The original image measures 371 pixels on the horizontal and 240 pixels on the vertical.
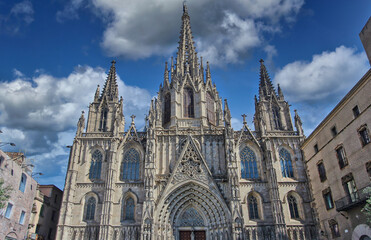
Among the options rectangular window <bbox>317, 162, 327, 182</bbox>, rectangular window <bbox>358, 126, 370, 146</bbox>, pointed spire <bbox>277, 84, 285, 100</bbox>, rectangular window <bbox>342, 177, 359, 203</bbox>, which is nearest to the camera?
rectangular window <bbox>358, 126, 370, 146</bbox>

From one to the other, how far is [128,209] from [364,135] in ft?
77.9

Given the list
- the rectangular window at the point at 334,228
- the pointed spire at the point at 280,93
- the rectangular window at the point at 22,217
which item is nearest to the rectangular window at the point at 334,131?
the rectangular window at the point at 334,228

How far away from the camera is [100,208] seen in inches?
1240

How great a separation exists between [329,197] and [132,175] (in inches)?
813

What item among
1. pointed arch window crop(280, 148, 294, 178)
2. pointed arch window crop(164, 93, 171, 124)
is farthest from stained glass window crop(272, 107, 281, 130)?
pointed arch window crop(164, 93, 171, 124)

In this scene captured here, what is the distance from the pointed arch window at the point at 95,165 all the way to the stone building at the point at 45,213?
5945mm

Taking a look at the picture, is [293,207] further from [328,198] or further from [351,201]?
[351,201]

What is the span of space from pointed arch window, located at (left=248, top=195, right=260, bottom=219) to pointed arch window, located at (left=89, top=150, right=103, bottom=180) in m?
17.3

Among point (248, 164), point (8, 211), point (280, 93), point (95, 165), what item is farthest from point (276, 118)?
point (8, 211)

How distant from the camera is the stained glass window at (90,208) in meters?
31.5

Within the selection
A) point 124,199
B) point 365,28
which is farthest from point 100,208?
point 365,28

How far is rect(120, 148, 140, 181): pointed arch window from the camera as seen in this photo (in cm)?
3356

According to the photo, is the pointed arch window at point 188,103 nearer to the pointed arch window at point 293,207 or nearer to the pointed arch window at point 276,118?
the pointed arch window at point 276,118

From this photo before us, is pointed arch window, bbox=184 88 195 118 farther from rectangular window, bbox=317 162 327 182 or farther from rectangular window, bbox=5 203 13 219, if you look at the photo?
rectangular window, bbox=5 203 13 219
